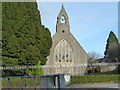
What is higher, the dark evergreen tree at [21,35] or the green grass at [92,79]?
the dark evergreen tree at [21,35]

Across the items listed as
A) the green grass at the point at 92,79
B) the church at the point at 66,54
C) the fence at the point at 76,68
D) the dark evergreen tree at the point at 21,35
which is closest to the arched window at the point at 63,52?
the church at the point at 66,54

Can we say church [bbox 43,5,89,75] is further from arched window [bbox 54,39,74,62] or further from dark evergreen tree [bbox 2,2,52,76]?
dark evergreen tree [bbox 2,2,52,76]

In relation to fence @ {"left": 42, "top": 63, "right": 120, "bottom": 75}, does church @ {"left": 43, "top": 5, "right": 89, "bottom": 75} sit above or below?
above

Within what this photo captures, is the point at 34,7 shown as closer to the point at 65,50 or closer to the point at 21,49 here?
the point at 21,49

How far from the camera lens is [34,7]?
30.4 metres

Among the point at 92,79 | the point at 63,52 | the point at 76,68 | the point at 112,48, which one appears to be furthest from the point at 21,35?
the point at 112,48

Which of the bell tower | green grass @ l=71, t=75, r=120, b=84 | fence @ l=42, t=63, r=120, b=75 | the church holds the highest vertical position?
the bell tower

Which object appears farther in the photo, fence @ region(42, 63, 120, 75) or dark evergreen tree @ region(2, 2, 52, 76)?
fence @ region(42, 63, 120, 75)

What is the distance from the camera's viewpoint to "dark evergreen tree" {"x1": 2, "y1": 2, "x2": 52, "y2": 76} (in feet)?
85.0

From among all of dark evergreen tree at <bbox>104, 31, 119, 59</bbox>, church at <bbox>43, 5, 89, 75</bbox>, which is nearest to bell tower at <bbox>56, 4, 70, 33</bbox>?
church at <bbox>43, 5, 89, 75</bbox>

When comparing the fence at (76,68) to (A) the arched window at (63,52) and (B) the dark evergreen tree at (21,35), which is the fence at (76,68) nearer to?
(A) the arched window at (63,52)

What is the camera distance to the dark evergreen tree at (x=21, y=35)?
1021 inches

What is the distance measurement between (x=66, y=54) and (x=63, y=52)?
753 millimetres

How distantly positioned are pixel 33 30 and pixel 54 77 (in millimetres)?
18202
